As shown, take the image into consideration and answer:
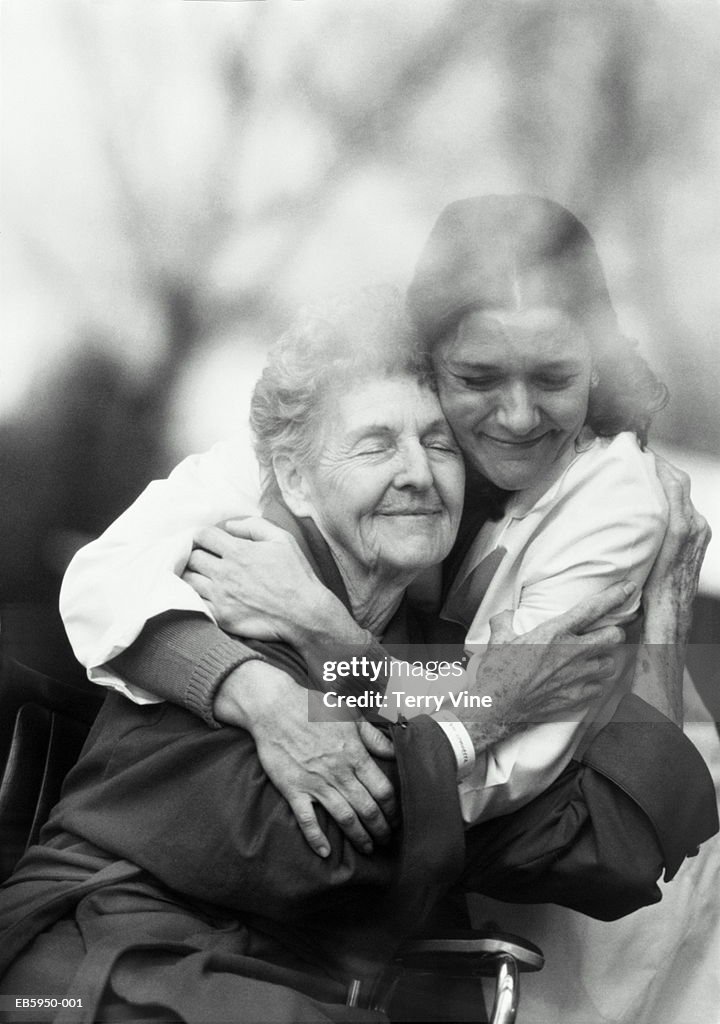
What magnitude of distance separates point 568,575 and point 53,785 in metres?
0.86

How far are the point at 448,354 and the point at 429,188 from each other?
10.9 inches

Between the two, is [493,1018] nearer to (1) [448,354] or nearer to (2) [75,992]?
(2) [75,992]

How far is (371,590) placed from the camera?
5.64 feet

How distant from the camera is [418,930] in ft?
5.56

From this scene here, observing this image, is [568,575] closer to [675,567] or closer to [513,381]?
[675,567]

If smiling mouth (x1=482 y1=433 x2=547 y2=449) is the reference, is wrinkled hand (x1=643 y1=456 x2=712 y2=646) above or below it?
below

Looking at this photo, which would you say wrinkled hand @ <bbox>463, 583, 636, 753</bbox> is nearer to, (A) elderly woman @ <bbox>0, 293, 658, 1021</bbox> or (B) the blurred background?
(A) elderly woman @ <bbox>0, 293, 658, 1021</bbox>

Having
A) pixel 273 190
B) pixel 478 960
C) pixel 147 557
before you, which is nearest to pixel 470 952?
pixel 478 960

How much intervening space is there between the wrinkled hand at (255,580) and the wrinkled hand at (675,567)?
51cm

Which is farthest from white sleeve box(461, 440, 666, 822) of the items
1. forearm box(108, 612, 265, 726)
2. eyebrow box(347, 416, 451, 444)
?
forearm box(108, 612, 265, 726)

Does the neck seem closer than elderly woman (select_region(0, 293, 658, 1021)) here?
No

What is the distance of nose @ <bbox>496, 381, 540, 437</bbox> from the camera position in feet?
5.66

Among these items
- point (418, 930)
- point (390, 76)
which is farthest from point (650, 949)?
point (390, 76)

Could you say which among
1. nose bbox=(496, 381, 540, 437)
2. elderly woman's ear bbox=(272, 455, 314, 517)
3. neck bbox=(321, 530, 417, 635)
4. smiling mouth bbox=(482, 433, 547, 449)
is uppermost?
nose bbox=(496, 381, 540, 437)
